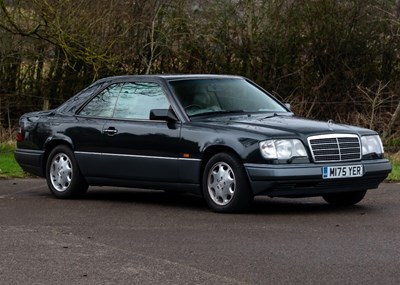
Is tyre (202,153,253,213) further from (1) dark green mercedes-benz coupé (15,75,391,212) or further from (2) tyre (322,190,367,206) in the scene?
(2) tyre (322,190,367,206)

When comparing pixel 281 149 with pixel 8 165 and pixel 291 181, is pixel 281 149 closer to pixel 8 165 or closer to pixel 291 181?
pixel 291 181

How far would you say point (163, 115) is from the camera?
468 inches

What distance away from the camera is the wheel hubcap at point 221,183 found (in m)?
11.2

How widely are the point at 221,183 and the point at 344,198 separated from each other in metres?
1.66

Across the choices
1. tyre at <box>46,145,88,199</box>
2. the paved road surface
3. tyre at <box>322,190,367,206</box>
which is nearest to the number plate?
the paved road surface

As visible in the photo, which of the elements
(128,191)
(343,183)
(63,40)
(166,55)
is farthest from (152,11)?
(343,183)

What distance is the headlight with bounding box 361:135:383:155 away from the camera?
455 inches

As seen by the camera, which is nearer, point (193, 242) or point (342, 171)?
point (193, 242)

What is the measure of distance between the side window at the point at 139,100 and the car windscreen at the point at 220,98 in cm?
21

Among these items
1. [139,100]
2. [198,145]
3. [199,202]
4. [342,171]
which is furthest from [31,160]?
[342,171]

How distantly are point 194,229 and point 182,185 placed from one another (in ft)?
5.50

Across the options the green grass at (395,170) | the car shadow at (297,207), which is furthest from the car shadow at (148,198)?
the green grass at (395,170)

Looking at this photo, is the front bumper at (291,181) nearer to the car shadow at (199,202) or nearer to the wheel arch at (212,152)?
the wheel arch at (212,152)

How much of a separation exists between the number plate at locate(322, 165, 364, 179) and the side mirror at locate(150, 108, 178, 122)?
6.20 feet
